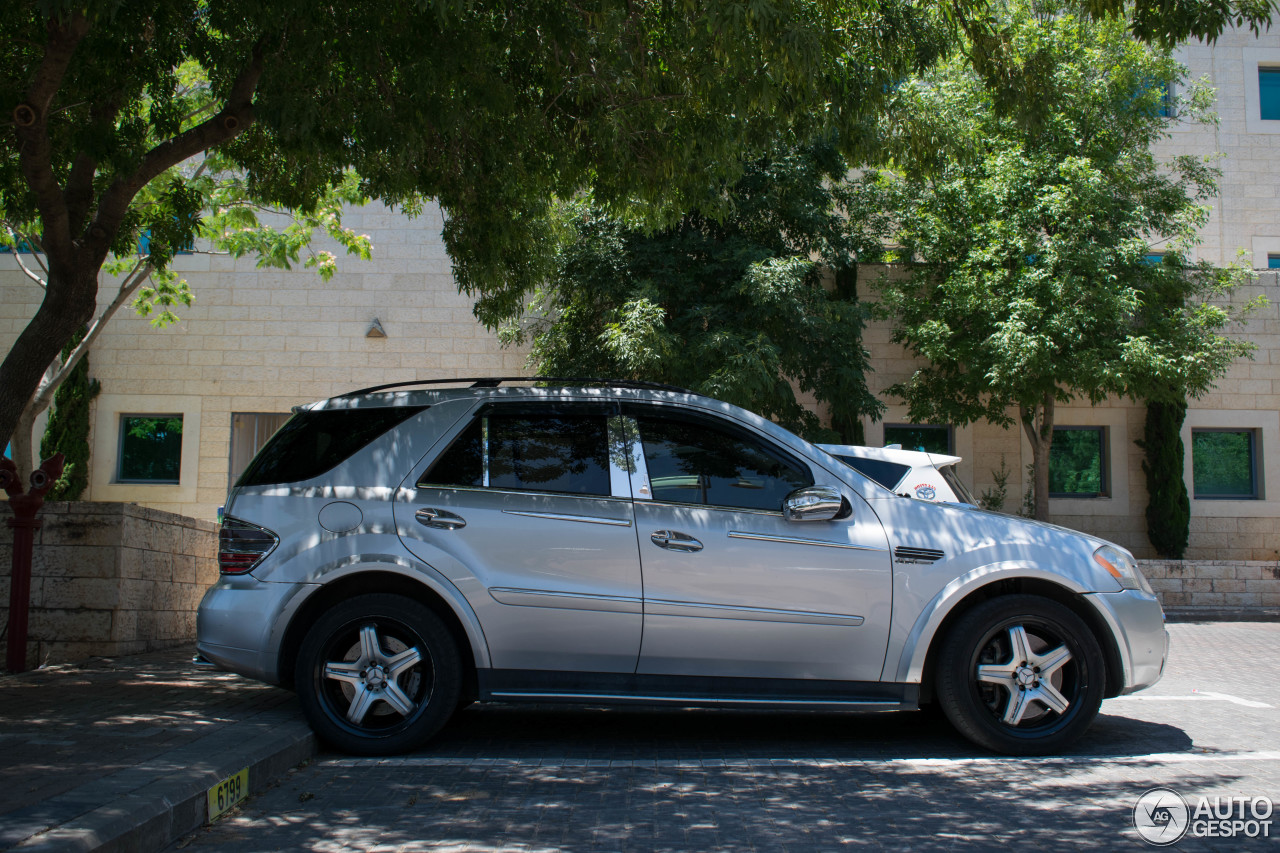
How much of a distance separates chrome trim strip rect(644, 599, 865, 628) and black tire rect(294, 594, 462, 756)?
1.08m

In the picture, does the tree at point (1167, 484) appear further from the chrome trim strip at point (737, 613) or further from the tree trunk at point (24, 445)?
the tree trunk at point (24, 445)

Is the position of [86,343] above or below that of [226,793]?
above

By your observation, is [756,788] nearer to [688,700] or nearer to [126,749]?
[688,700]

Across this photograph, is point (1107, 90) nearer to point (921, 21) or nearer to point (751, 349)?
point (751, 349)

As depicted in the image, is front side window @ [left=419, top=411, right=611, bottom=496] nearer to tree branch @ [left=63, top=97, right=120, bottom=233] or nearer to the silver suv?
the silver suv

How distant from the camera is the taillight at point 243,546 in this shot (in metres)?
5.59

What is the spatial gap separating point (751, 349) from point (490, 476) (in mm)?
8618

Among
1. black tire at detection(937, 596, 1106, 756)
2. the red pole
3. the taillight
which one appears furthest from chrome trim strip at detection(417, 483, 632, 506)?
the red pole

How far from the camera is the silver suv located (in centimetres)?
541

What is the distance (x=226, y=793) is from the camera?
4.53 metres

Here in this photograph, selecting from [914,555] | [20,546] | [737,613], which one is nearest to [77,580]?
[20,546]

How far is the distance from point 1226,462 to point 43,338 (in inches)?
767

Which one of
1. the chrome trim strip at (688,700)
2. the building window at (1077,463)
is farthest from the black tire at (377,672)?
the building window at (1077,463)

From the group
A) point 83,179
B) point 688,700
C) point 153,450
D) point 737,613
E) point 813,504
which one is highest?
point 83,179
